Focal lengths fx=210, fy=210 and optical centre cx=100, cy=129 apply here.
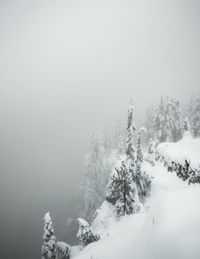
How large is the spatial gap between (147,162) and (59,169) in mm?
80376

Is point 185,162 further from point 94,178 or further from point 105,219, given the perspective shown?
point 94,178

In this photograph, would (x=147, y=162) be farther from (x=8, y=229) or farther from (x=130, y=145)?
(x=8, y=229)

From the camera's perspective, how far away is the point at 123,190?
700 inches

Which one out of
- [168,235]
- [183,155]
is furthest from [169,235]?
[183,155]

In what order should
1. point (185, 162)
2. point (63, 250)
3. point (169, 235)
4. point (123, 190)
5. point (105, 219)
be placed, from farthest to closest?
point (105, 219) → point (123, 190) → point (63, 250) → point (185, 162) → point (169, 235)

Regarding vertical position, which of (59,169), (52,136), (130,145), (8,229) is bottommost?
(8,229)

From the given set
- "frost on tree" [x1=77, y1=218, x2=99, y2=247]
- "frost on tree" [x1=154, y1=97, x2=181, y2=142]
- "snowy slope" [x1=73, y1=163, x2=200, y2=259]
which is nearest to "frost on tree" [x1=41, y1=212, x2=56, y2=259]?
"frost on tree" [x1=77, y1=218, x2=99, y2=247]

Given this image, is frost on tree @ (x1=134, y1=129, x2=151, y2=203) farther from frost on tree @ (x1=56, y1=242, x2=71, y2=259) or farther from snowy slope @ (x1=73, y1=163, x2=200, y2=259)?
snowy slope @ (x1=73, y1=163, x2=200, y2=259)

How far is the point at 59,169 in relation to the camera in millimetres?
101125

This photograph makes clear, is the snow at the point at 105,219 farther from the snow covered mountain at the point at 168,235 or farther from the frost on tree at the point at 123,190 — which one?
the snow covered mountain at the point at 168,235

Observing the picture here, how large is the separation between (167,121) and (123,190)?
27.5 metres

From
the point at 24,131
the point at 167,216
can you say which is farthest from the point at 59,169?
the point at 167,216

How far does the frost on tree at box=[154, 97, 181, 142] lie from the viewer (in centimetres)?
4150

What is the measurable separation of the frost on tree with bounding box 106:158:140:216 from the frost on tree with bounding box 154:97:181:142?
81.0 ft
